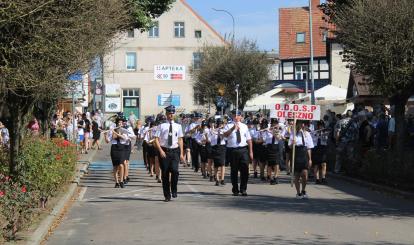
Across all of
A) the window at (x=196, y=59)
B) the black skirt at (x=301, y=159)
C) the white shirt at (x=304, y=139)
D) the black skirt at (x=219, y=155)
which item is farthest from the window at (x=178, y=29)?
the black skirt at (x=301, y=159)

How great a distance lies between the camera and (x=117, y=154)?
712 inches

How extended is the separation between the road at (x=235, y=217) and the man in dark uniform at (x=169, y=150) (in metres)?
0.37

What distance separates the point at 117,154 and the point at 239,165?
11.3 ft

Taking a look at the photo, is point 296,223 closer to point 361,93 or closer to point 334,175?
point 334,175

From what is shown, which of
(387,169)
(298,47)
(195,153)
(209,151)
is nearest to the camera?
(387,169)

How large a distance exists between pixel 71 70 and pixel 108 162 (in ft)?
58.9

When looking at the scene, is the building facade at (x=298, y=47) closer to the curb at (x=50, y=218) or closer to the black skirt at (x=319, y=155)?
the black skirt at (x=319, y=155)

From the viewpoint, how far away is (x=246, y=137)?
54.8 feet

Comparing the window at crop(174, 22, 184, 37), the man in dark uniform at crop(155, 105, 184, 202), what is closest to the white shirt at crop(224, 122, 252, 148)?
the man in dark uniform at crop(155, 105, 184, 202)

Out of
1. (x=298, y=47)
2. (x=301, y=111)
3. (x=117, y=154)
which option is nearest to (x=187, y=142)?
(x=301, y=111)

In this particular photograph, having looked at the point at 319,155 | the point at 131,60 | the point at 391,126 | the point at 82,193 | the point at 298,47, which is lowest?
the point at 82,193

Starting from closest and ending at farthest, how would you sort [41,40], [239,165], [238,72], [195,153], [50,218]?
1. [41,40]
2. [50,218]
3. [239,165]
4. [195,153]
5. [238,72]

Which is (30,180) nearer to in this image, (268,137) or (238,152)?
(238,152)

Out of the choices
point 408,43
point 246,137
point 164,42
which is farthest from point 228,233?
Answer: point 164,42
